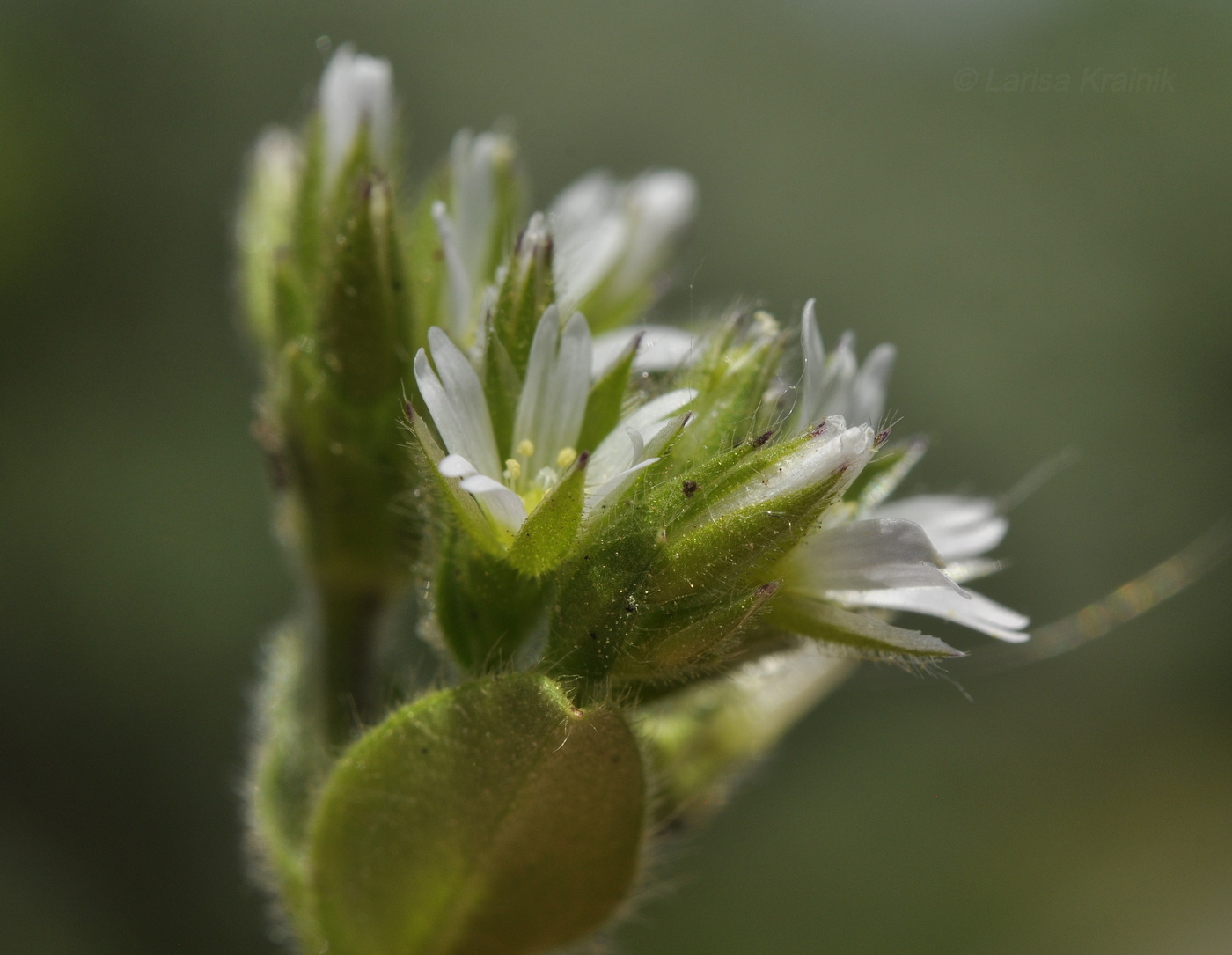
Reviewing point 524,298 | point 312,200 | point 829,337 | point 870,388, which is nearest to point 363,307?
point 312,200

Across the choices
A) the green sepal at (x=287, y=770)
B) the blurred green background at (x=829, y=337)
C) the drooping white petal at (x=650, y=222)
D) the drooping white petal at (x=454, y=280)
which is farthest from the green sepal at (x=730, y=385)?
the blurred green background at (x=829, y=337)

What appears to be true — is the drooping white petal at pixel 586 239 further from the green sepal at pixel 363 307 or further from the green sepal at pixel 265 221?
the green sepal at pixel 265 221

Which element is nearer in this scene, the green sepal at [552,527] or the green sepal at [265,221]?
the green sepal at [552,527]

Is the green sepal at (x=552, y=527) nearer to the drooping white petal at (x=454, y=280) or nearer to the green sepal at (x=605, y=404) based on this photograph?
the green sepal at (x=605, y=404)

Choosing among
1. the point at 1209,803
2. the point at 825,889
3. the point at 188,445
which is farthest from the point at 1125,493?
the point at 188,445

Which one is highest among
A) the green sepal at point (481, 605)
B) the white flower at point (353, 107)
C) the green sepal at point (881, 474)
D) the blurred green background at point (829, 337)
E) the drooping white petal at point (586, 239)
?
the white flower at point (353, 107)

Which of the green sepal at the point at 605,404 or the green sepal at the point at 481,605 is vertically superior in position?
the green sepal at the point at 605,404

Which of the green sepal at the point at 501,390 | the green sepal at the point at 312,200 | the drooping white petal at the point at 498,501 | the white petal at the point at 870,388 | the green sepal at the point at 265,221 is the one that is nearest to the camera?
the drooping white petal at the point at 498,501

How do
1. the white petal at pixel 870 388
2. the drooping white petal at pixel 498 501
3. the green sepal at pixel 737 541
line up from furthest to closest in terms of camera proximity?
the white petal at pixel 870 388 → the green sepal at pixel 737 541 → the drooping white petal at pixel 498 501
